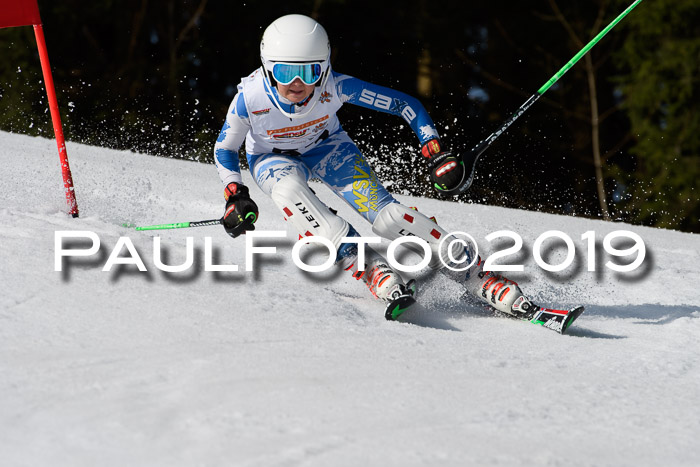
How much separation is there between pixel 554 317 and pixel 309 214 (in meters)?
1.17

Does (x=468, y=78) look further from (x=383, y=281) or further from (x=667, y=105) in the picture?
(x=383, y=281)

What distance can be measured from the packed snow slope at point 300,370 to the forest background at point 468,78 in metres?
8.21

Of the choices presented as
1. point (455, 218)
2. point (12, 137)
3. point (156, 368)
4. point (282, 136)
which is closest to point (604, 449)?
point (156, 368)

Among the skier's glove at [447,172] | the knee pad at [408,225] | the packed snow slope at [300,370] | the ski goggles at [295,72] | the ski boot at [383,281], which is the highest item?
the ski goggles at [295,72]

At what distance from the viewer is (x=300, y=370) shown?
2705 mm

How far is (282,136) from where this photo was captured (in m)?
3.99

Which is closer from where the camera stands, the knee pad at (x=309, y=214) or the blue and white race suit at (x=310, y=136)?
the knee pad at (x=309, y=214)

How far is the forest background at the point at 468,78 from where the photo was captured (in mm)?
12422

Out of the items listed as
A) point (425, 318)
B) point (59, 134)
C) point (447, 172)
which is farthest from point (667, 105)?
point (59, 134)

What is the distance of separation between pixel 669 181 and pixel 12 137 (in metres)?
9.02

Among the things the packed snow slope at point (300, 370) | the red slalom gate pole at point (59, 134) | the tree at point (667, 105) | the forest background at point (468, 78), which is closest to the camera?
the packed snow slope at point (300, 370)

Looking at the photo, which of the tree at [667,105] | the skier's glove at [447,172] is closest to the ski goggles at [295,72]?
the skier's glove at [447,172]

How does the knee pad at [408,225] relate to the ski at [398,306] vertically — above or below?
above

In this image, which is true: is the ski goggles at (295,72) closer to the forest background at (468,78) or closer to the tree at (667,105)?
the forest background at (468,78)
